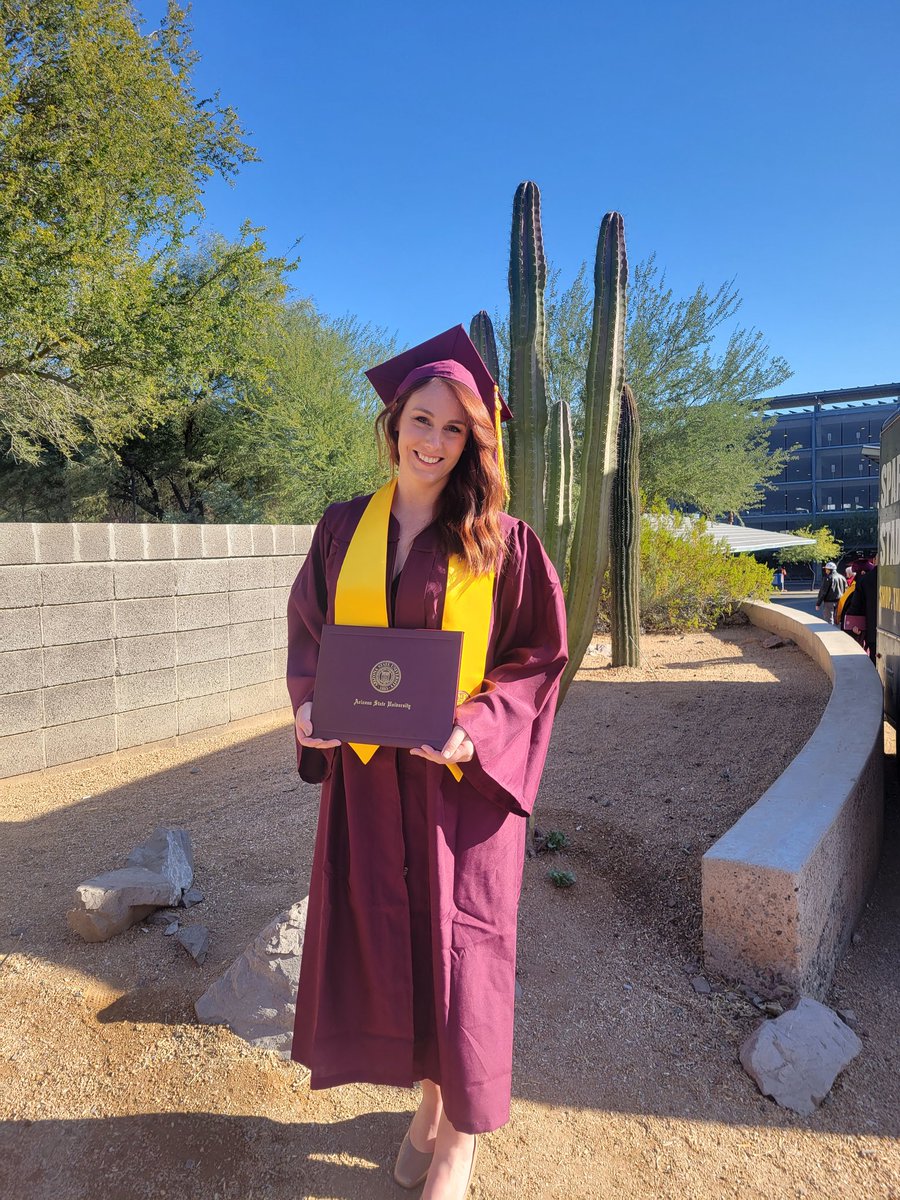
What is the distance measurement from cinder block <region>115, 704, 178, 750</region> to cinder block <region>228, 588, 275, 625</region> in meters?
0.95

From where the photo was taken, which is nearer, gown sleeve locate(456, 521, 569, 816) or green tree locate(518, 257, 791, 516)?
gown sleeve locate(456, 521, 569, 816)

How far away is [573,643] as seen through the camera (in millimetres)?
4824

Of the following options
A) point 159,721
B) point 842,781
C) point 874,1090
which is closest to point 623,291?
point 842,781

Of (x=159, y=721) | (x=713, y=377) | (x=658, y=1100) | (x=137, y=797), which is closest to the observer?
(x=658, y=1100)

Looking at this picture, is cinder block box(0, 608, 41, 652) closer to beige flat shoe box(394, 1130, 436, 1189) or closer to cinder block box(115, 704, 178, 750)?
cinder block box(115, 704, 178, 750)

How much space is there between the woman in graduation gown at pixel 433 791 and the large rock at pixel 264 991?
52 centimetres

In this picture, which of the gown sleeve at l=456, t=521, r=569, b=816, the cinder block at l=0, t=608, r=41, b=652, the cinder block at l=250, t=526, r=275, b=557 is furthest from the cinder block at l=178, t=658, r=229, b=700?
the gown sleeve at l=456, t=521, r=569, b=816

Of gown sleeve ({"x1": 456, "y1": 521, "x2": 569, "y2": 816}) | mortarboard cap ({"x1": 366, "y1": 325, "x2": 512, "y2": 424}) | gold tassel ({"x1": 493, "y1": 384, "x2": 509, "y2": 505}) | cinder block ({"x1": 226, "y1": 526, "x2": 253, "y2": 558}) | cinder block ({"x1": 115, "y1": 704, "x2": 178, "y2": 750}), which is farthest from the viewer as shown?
cinder block ({"x1": 226, "y1": 526, "x2": 253, "y2": 558})

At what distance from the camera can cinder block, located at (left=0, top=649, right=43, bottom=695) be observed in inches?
201

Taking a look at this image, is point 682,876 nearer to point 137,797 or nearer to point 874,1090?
point 874,1090

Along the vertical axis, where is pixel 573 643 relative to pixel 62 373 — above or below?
below

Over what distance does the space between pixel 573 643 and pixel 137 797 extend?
115 inches

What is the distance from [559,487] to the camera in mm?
4906

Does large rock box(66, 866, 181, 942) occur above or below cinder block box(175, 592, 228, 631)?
below
